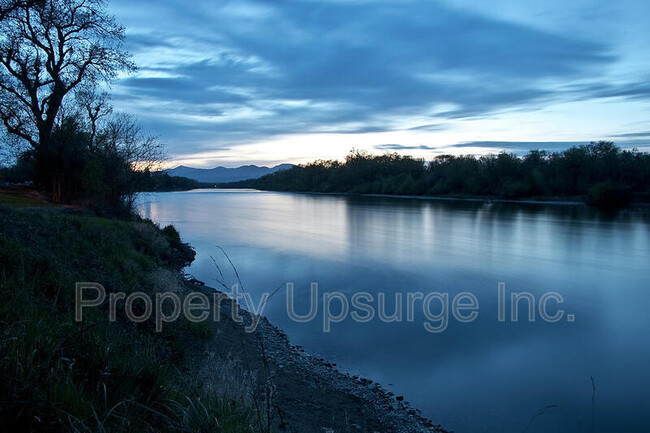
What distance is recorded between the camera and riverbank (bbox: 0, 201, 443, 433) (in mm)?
2727

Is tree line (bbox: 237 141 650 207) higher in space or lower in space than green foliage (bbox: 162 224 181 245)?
higher

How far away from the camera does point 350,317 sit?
37.7ft

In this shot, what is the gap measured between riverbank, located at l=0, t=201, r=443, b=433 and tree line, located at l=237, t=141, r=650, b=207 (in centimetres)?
5392

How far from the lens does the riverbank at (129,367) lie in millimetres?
2727

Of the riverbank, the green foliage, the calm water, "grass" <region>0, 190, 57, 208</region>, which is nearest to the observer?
the riverbank

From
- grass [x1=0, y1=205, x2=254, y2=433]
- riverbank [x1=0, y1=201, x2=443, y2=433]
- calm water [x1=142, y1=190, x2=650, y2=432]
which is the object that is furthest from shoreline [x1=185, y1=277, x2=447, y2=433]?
grass [x1=0, y1=205, x2=254, y2=433]

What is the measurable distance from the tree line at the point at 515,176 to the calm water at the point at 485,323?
96.8 ft

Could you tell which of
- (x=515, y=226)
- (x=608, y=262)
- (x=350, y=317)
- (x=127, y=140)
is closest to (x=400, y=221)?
(x=515, y=226)

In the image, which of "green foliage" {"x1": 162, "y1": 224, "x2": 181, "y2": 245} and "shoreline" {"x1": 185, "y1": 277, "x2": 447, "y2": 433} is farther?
"green foliage" {"x1": 162, "y1": 224, "x2": 181, "y2": 245}

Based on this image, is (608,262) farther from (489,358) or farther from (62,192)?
(62,192)

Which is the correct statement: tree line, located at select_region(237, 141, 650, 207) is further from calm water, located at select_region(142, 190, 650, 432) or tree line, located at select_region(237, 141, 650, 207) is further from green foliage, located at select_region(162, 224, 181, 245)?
green foliage, located at select_region(162, 224, 181, 245)

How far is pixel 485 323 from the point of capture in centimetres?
1112

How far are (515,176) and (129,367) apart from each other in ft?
232

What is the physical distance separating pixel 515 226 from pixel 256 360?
30711 millimetres
